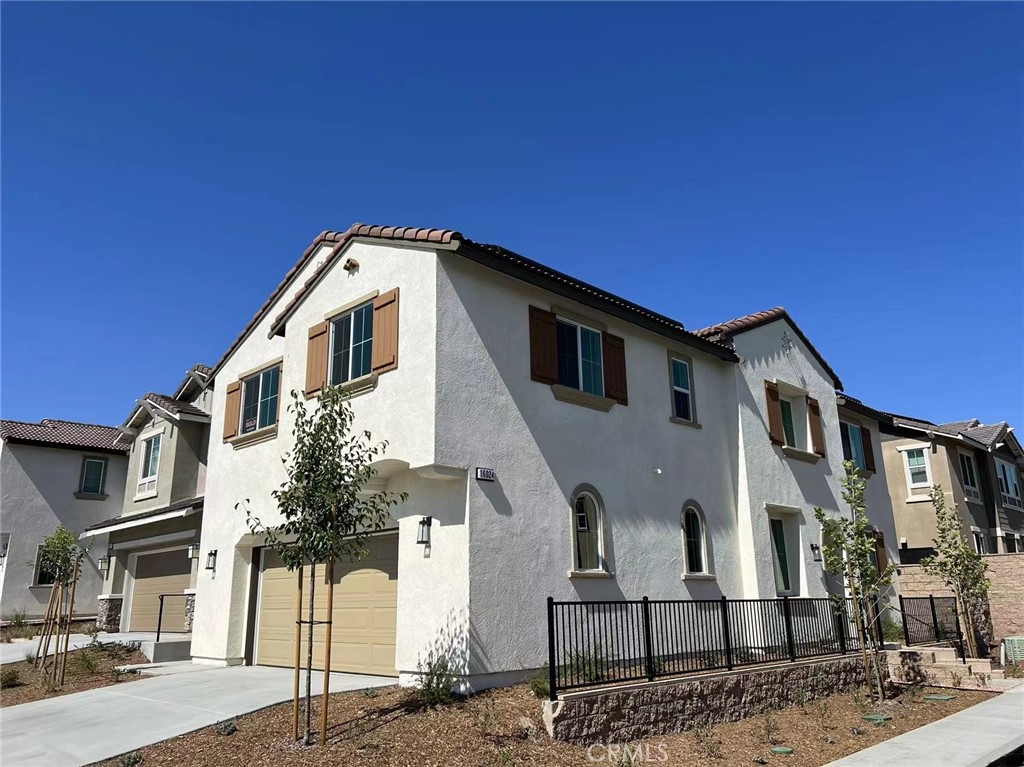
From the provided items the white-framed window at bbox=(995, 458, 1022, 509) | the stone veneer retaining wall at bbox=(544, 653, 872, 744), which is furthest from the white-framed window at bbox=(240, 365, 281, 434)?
the white-framed window at bbox=(995, 458, 1022, 509)

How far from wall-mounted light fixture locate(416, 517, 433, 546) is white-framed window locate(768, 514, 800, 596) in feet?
29.7

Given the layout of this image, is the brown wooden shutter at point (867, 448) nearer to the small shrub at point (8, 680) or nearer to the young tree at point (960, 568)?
the young tree at point (960, 568)

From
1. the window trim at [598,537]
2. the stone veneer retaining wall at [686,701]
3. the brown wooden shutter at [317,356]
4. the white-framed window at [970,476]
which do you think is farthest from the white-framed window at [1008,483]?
the brown wooden shutter at [317,356]

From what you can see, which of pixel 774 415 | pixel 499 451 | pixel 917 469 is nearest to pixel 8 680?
pixel 499 451

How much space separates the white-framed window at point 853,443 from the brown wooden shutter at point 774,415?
517 centimetres

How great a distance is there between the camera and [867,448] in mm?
→ 23828

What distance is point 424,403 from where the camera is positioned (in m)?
11.7

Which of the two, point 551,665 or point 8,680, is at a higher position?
point 551,665

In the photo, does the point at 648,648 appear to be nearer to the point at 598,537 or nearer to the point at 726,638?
the point at 726,638

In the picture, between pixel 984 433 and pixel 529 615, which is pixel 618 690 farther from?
pixel 984 433

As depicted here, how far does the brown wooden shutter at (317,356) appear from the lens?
1429cm

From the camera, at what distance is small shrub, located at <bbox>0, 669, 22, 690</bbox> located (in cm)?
1440

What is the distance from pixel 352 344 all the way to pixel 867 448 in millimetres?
17613

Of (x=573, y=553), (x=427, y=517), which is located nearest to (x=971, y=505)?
(x=573, y=553)
